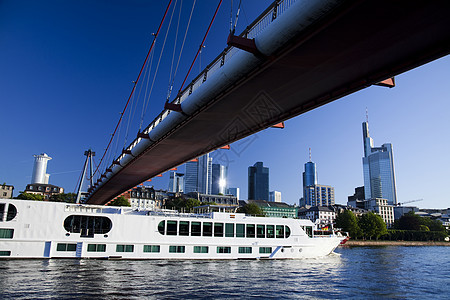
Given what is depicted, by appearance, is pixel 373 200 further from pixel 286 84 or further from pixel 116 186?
pixel 286 84

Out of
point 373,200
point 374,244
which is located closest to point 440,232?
point 374,244

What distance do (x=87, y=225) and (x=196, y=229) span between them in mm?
8476

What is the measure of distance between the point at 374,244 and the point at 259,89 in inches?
3224

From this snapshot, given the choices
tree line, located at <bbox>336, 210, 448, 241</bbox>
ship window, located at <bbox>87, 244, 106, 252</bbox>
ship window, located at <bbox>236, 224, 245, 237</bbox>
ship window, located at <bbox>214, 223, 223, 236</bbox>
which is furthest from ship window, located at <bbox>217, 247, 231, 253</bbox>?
tree line, located at <bbox>336, 210, 448, 241</bbox>

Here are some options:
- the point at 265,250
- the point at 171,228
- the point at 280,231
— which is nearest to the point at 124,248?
the point at 171,228

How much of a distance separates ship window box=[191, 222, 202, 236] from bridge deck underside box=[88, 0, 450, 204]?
25.9 ft

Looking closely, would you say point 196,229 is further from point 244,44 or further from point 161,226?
point 244,44

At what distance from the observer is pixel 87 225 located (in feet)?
84.3

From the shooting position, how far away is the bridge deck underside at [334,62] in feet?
38.1

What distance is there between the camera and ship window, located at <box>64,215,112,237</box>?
2512 cm

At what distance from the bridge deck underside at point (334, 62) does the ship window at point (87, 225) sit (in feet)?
30.0

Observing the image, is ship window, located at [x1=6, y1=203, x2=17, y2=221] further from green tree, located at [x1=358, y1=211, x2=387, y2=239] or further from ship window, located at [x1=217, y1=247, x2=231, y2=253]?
green tree, located at [x1=358, y1=211, x2=387, y2=239]

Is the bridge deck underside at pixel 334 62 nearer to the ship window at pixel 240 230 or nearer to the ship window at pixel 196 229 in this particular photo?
the ship window at pixel 196 229

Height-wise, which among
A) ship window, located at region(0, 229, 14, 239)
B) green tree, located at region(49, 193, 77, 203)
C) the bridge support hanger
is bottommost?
ship window, located at region(0, 229, 14, 239)
